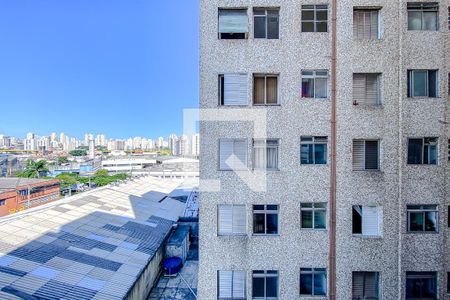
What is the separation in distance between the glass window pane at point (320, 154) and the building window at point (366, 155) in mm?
1034

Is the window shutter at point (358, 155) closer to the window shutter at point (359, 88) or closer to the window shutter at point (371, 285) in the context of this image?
the window shutter at point (359, 88)

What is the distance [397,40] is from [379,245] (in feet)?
23.0

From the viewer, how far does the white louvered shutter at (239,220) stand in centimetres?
865

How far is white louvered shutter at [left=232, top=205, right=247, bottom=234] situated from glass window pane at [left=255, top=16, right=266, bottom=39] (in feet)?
19.5

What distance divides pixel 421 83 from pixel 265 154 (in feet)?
19.4

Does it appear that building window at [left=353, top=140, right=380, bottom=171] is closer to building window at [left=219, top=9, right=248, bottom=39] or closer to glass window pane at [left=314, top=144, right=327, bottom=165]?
glass window pane at [left=314, top=144, right=327, bottom=165]

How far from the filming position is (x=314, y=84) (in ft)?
28.2

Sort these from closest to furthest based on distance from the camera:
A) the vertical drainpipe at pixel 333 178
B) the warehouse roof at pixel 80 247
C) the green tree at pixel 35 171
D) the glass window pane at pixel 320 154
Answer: the vertical drainpipe at pixel 333 178, the glass window pane at pixel 320 154, the warehouse roof at pixel 80 247, the green tree at pixel 35 171

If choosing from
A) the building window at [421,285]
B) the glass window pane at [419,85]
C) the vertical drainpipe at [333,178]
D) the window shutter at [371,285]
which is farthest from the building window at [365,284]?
the glass window pane at [419,85]

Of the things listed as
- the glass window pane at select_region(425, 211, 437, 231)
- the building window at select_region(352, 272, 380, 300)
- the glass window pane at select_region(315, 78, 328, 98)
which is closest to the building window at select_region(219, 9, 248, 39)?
the glass window pane at select_region(315, 78, 328, 98)

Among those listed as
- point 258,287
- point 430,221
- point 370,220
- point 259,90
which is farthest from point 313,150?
point 258,287

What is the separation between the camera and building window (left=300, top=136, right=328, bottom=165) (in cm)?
852

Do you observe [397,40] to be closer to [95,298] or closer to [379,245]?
[379,245]

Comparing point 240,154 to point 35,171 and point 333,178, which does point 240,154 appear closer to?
point 333,178
